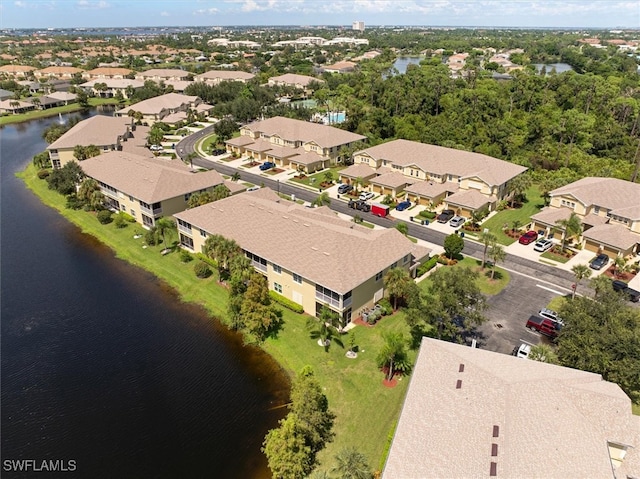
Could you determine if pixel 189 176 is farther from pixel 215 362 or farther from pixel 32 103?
pixel 32 103

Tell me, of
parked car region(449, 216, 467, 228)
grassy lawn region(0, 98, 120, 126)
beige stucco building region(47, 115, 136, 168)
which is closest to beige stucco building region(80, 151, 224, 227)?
beige stucco building region(47, 115, 136, 168)

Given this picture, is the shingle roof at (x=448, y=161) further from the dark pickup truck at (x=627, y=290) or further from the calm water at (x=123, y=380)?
the calm water at (x=123, y=380)

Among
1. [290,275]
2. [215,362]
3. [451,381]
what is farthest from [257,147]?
[451,381]

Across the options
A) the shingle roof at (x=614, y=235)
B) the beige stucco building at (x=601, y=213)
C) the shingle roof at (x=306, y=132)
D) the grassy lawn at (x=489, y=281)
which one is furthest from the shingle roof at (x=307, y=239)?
the shingle roof at (x=306, y=132)

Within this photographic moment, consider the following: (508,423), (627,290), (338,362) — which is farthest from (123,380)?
(627,290)

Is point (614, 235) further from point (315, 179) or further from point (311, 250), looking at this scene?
point (315, 179)

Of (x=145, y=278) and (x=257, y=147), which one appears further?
(x=257, y=147)
